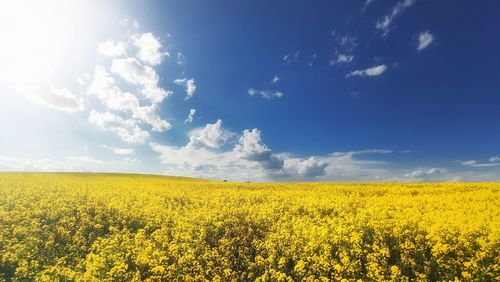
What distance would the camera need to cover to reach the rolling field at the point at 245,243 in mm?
10945

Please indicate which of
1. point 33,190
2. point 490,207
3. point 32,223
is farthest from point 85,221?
point 490,207

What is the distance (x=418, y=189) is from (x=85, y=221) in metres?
25.5

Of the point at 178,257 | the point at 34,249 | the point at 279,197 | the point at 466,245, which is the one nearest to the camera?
the point at 466,245

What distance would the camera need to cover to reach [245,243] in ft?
47.0

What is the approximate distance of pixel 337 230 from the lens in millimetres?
12977

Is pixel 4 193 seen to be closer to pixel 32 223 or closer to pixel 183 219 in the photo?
pixel 32 223

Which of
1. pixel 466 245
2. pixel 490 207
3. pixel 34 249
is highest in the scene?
pixel 490 207

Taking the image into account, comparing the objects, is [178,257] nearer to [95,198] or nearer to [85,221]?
[85,221]

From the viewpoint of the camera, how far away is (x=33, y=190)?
2175cm

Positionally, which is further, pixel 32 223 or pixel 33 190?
pixel 33 190

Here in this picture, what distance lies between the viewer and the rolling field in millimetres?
10945

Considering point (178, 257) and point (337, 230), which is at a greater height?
point (337, 230)

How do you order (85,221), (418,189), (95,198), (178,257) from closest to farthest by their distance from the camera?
(178,257)
(85,221)
(95,198)
(418,189)

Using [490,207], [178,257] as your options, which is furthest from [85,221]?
[490,207]
